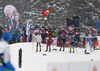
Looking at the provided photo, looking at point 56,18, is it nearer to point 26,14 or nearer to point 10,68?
point 26,14

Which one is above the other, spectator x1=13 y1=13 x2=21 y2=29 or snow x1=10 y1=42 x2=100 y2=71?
spectator x1=13 y1=13 x2=21 y2=29

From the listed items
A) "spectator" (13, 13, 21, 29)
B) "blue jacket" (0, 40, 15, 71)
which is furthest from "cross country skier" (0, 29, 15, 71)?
"spectator" (13, 13, 21, 29)

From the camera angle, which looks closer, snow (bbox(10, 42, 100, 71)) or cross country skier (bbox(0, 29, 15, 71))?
cross country skier (bbox(0, 29, 15, 71))

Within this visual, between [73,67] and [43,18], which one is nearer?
[73,67]

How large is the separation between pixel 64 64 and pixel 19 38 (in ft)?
56.3

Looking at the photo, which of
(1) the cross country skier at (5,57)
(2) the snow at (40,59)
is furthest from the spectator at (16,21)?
(1) the cross country skier at (5,57)

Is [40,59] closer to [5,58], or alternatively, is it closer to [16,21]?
[5,58]

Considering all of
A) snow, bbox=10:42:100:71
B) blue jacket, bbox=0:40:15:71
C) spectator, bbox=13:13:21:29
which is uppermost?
spectator, bbox=13:13:21:29

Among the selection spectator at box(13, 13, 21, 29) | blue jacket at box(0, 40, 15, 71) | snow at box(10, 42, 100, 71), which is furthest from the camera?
spectator at box(13, 13, 21, 29)

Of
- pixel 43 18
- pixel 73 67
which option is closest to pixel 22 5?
pixel 43 18

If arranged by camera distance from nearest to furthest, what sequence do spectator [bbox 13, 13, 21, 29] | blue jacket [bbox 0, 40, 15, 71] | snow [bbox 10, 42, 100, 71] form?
blue jacket [bbox 0, 40, 15, 71] < snow [bbox 10, 42, 100, 71] < spectator [bbox 13, 13, 21, 29]

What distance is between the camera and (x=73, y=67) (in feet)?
26.1

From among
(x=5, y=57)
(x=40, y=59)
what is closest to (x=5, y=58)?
(x=5, y=57)

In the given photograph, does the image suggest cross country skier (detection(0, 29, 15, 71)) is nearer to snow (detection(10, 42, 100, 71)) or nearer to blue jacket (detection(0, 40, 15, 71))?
blue jacket (detection(0, 40, 15, 71))
